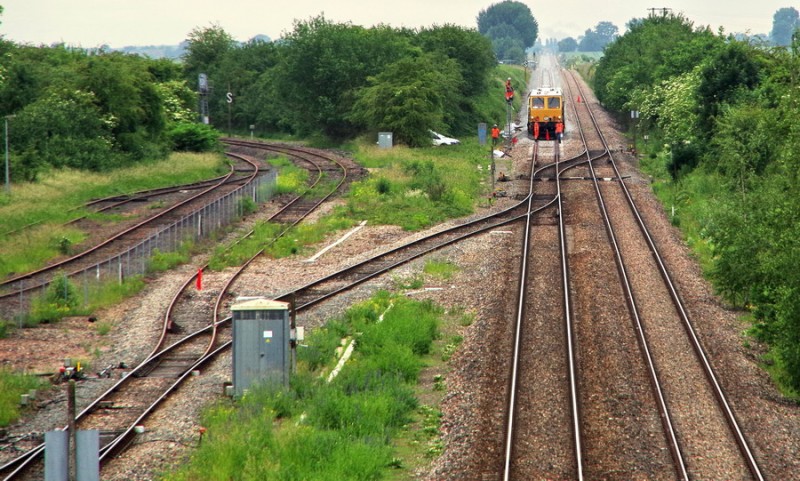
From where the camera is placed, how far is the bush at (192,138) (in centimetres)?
5694

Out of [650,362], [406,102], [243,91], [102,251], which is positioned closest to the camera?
[650,362]

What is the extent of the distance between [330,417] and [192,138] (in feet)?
145

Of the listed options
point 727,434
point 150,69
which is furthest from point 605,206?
point 150,69

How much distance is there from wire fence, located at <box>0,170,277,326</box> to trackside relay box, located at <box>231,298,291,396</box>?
300 inches

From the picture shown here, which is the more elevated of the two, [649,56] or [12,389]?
[649,56]

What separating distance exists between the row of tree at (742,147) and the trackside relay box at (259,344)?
8.37m

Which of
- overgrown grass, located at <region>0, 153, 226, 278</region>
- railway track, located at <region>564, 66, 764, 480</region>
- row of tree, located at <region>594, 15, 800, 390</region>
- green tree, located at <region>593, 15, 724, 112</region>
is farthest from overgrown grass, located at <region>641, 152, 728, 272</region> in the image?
overgrown grass, located at <region>0, 153, 226, 278</region>

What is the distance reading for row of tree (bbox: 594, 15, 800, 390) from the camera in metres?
18.6

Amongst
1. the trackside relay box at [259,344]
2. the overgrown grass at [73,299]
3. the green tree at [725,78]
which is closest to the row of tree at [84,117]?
the overgrown grass at [73,299]

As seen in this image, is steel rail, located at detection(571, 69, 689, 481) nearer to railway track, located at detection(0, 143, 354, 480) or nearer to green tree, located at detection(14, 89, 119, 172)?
railway track, located at detection(0, 143, 354, 480)

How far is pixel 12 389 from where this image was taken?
16844 millimetres

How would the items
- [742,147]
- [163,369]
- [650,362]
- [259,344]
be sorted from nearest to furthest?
[259,344] → [650,362] → [163,369] → [742,147]

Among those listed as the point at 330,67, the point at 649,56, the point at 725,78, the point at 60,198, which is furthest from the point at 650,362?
the point at 649,56

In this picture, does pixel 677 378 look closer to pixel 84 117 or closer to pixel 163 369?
pixel 163 369
